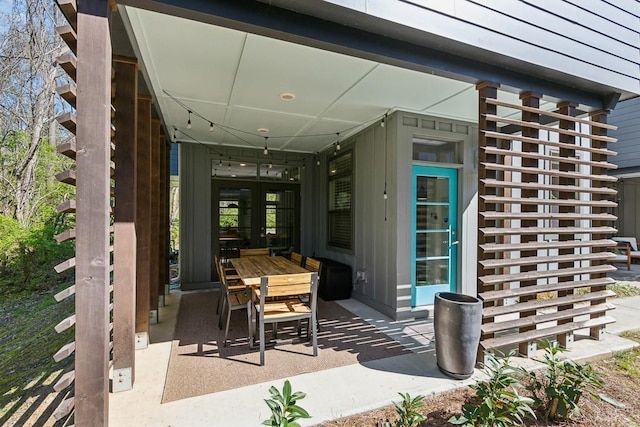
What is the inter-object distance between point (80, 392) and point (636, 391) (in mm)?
4129

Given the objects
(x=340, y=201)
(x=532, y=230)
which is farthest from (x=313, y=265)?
(x=532, y=230)

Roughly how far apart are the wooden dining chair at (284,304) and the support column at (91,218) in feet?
4.46

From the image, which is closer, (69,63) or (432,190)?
(69,63)

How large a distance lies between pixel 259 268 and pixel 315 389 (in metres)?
1.79

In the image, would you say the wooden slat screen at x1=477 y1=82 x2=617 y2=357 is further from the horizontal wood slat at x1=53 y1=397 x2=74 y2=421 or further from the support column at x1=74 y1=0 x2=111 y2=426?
the horizontal wood slat at x1=53 y1=397 x2=74 y2=421

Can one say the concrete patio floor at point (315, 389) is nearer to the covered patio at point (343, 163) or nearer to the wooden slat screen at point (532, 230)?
the covered patio at point (343, 163)

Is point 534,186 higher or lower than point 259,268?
higher

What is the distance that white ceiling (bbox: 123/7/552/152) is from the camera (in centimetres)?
250

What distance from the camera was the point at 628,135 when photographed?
833 centimetres

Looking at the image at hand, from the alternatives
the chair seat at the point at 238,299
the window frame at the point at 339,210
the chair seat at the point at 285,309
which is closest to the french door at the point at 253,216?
the window frame at the point at 339,210

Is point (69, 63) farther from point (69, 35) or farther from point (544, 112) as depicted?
point (544, 112)

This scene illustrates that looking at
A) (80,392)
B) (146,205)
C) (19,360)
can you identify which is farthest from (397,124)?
(19,360)

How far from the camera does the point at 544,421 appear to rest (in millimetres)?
2092

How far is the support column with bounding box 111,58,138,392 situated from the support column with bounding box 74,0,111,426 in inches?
30.5
